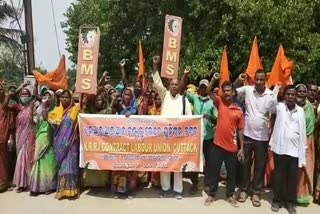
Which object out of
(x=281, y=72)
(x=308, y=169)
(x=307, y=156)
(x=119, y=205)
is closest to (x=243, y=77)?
(x=281, y=72)

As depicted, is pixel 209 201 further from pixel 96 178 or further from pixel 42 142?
pixel 42 142

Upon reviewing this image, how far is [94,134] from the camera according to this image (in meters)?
6.09

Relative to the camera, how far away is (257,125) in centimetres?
581

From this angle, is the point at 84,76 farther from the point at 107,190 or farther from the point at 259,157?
the point at 259,157

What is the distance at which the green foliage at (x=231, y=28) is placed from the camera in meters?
12.5

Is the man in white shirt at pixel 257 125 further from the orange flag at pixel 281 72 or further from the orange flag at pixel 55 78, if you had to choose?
the orange flag at pixel 55 78

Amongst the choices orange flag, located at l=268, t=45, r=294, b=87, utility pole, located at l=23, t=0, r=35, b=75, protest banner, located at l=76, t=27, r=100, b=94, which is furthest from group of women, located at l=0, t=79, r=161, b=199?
utility pole, located at l=23, t=0, r=35, b=75

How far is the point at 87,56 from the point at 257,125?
246cm

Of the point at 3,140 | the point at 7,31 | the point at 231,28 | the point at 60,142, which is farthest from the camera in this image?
the point at 7,31

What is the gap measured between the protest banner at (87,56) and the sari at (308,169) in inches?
114

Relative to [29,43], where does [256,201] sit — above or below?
below

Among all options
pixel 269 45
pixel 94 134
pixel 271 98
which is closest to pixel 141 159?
pixel 94 134

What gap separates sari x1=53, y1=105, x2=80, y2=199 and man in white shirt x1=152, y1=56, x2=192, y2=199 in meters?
1.16

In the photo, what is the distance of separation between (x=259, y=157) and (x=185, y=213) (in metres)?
1.21
